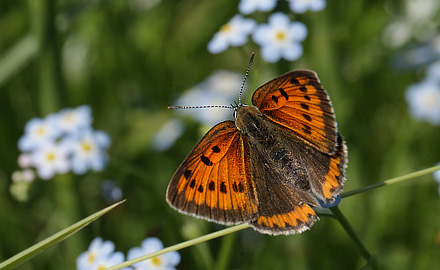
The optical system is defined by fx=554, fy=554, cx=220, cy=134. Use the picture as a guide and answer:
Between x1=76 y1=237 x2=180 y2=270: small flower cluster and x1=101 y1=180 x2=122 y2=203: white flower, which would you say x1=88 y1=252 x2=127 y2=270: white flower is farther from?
x1=101 y1=180 x2=122 y2=203: white flower

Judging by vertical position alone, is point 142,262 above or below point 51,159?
below

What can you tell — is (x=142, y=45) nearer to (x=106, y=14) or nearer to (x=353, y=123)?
(x=106, y=14)

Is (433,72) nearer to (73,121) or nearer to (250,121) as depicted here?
(250,121)

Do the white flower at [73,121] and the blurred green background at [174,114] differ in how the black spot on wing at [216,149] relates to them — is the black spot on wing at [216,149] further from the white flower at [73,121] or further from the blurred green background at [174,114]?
the white flower at [73,121]

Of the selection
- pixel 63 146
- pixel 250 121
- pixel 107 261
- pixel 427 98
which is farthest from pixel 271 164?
pixel 427 98

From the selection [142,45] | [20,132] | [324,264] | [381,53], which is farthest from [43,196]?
[381,53]

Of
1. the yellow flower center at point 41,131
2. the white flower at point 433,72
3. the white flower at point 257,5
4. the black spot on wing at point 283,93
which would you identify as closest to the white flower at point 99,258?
the black spot on wing at point 283,93
